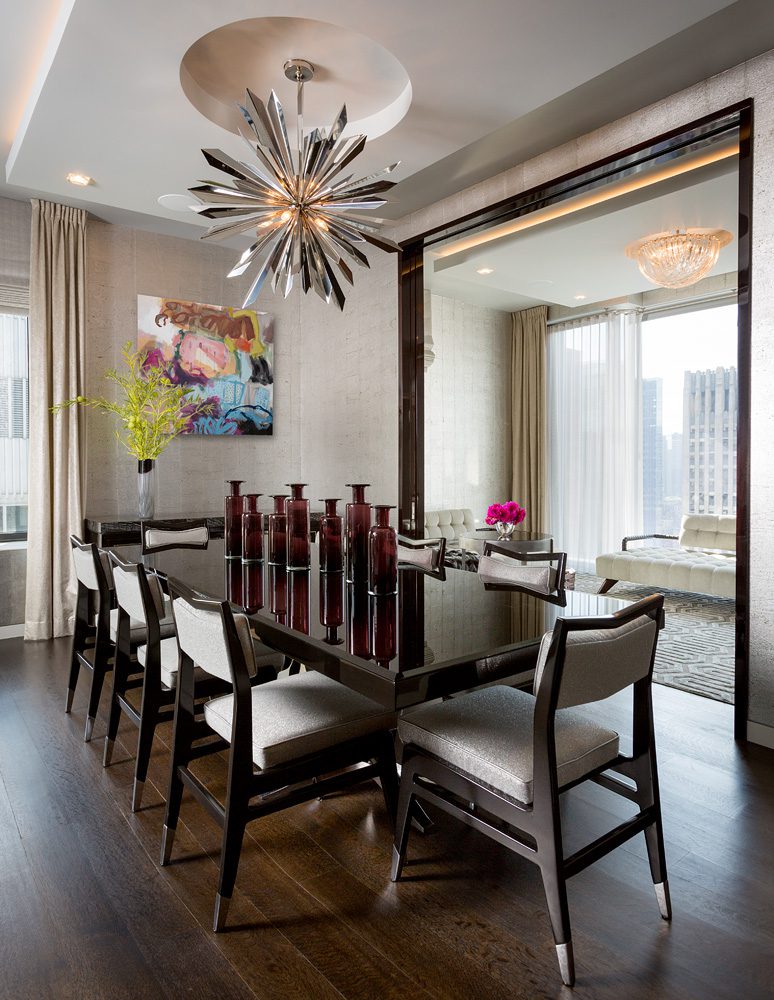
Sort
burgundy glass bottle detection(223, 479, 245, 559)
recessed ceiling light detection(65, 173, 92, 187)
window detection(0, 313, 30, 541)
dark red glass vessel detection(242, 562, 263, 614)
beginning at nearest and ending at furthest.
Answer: dark red glass vessel detection(242, 562, 263, 614), burgundy glass bottle detection(223, 479, 245, 559), recessed ceiling light detection(65, 173, 92, 187), window detection(0, 313, 30, 541)

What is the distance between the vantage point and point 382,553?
6.97 feet

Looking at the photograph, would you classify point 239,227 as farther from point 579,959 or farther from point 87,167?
point 579,959

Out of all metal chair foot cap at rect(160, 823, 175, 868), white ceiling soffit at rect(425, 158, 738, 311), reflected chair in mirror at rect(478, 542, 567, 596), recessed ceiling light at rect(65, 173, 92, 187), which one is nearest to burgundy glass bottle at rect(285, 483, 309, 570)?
reflected chair in mirror at rect(478, 542, 567, 596)

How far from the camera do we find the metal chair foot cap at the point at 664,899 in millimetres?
1653

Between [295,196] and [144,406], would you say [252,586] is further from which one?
[144,406]

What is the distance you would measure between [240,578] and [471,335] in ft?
18.1

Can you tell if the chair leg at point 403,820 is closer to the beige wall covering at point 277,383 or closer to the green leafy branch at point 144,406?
the beige wall covering at point 277,383

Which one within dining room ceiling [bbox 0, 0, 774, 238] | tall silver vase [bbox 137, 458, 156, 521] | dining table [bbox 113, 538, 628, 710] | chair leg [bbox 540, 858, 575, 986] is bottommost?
chair leg [bbox 540, 858, 575, 986]

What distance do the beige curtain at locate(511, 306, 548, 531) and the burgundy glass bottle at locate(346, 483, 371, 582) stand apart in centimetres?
539

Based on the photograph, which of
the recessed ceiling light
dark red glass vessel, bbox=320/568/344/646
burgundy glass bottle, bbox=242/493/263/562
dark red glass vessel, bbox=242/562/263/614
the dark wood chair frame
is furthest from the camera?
the recessed ceiling light

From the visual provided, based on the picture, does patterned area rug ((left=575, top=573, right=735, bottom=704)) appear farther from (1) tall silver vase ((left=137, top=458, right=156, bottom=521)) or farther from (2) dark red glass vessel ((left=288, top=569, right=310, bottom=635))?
(1) tall silver vase ((left=137, top=458, right=156, bottom=521))

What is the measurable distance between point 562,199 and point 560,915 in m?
3.45

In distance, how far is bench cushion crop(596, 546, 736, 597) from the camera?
16.9ft

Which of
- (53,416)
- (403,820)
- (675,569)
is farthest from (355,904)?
(675,569)
